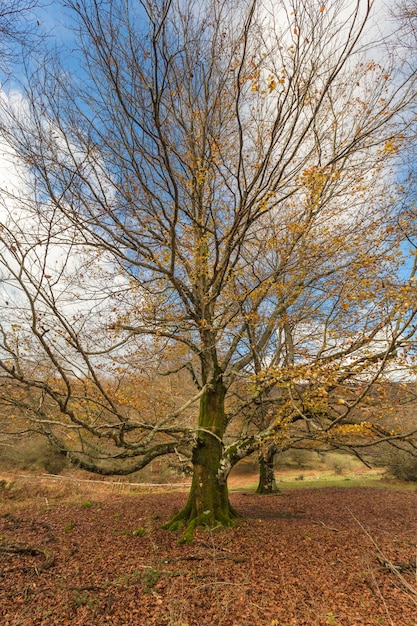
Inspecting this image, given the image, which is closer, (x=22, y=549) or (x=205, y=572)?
(x=205, y=572)

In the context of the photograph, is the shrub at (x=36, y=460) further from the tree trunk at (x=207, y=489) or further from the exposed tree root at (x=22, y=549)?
the tree trunk at (x=207, y=489)

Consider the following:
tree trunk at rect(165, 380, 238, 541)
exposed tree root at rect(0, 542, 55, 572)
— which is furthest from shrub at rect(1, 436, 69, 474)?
tree trunk at rect(165, 380, 238, 541)

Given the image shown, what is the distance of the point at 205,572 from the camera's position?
4988 millimetres

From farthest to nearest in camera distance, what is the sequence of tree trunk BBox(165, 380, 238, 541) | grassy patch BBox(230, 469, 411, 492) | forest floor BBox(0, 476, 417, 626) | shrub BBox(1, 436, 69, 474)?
shrub BBox(1, 436, 69, 474)
grassy patch BBox(230, 469, 411, 492)
tree trunk BBox(165, 380, 238, 541)
forest floor BBox(0, 476, 417, 626)

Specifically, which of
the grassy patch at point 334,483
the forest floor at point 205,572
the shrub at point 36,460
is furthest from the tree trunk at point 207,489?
the shrub at point 36,460

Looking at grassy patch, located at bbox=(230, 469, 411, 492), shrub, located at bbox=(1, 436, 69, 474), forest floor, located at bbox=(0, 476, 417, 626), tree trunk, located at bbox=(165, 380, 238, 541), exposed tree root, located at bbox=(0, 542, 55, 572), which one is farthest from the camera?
shrub, located at bbox=(1, 436, 69, 474)

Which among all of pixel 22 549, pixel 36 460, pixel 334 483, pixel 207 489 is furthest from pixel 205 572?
pixel 36 460

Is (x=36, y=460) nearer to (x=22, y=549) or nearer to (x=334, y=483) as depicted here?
(x=22, y=549)

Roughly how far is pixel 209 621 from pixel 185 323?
4581mm

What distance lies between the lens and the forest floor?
157 inches

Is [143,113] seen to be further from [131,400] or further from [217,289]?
[131,400]

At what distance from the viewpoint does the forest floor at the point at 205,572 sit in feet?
13.1

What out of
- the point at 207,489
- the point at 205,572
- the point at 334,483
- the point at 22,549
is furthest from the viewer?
the point at 334,483

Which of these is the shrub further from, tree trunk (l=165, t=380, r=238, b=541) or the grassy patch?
tree trunk (l=165, t=380, r=238, b=541)
